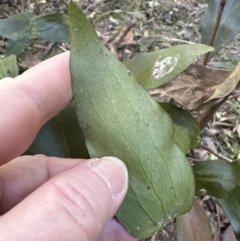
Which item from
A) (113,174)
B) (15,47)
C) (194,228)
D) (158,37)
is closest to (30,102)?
(113,174)

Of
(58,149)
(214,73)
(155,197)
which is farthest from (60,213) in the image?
(214,73)

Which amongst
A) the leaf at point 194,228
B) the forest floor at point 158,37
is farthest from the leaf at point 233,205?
the forest floor at point 158,37

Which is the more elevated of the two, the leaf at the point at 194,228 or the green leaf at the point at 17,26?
the green leaf at the point at 17,26

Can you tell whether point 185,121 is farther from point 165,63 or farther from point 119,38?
point 119,38

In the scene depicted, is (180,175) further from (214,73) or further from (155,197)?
(214,73)

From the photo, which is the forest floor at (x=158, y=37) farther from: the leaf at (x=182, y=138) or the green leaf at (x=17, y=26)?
the leaf at (x=182, y=138)
